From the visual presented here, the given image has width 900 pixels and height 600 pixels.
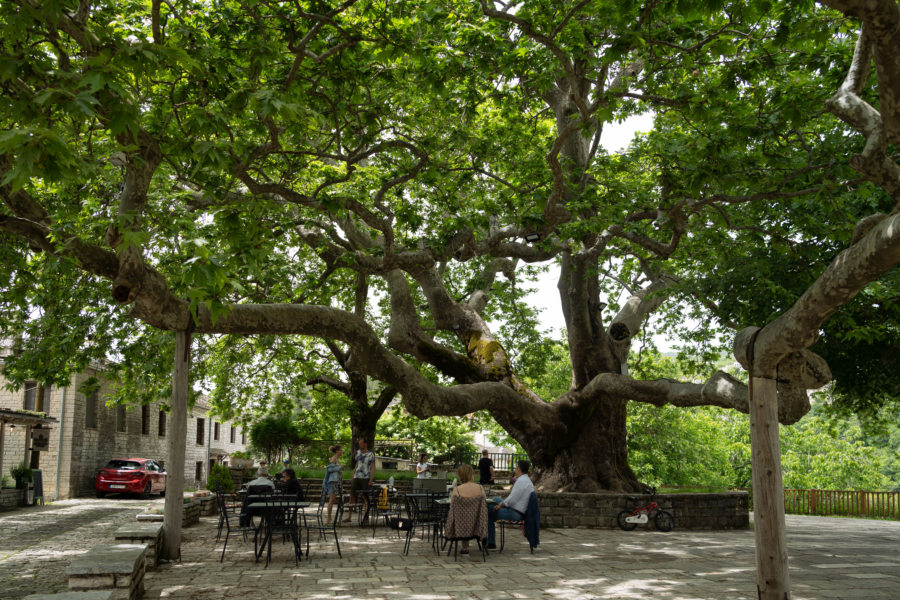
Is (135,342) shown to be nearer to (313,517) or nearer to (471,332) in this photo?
(313,517)

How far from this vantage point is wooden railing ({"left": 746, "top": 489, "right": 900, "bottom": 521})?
21.1 metres

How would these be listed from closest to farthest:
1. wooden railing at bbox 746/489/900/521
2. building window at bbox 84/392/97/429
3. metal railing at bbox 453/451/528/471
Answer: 1. wooden railing at bbox 746/489/900/521
2. building window at bbox 84/392/97/429
3. metal railing at bbox 453/451/528/471

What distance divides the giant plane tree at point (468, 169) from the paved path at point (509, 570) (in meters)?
2.15

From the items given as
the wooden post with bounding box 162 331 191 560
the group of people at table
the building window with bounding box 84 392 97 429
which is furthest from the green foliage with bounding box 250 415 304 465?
the wooden post with bounding box 162 331 191 560

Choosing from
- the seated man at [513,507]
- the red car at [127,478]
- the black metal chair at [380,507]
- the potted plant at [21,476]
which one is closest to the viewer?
the seated man at [513,507]

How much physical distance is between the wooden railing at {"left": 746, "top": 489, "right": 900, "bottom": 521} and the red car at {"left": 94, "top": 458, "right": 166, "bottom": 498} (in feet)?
71.4

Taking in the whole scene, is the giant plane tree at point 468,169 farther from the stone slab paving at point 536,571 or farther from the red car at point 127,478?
the red car at point 127,478

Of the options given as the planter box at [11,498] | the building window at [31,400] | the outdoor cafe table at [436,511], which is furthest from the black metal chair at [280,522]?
the building window at [31,400]

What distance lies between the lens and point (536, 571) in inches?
317

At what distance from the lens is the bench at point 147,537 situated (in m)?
7.45

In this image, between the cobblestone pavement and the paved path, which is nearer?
the paved path

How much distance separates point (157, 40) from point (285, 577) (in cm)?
586

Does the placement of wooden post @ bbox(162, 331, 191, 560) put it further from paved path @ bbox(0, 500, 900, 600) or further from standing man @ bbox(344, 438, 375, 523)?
standing man @ bbox(344, 438, 375, 523)

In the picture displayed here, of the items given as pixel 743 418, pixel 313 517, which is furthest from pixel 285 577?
pixel 743 418
